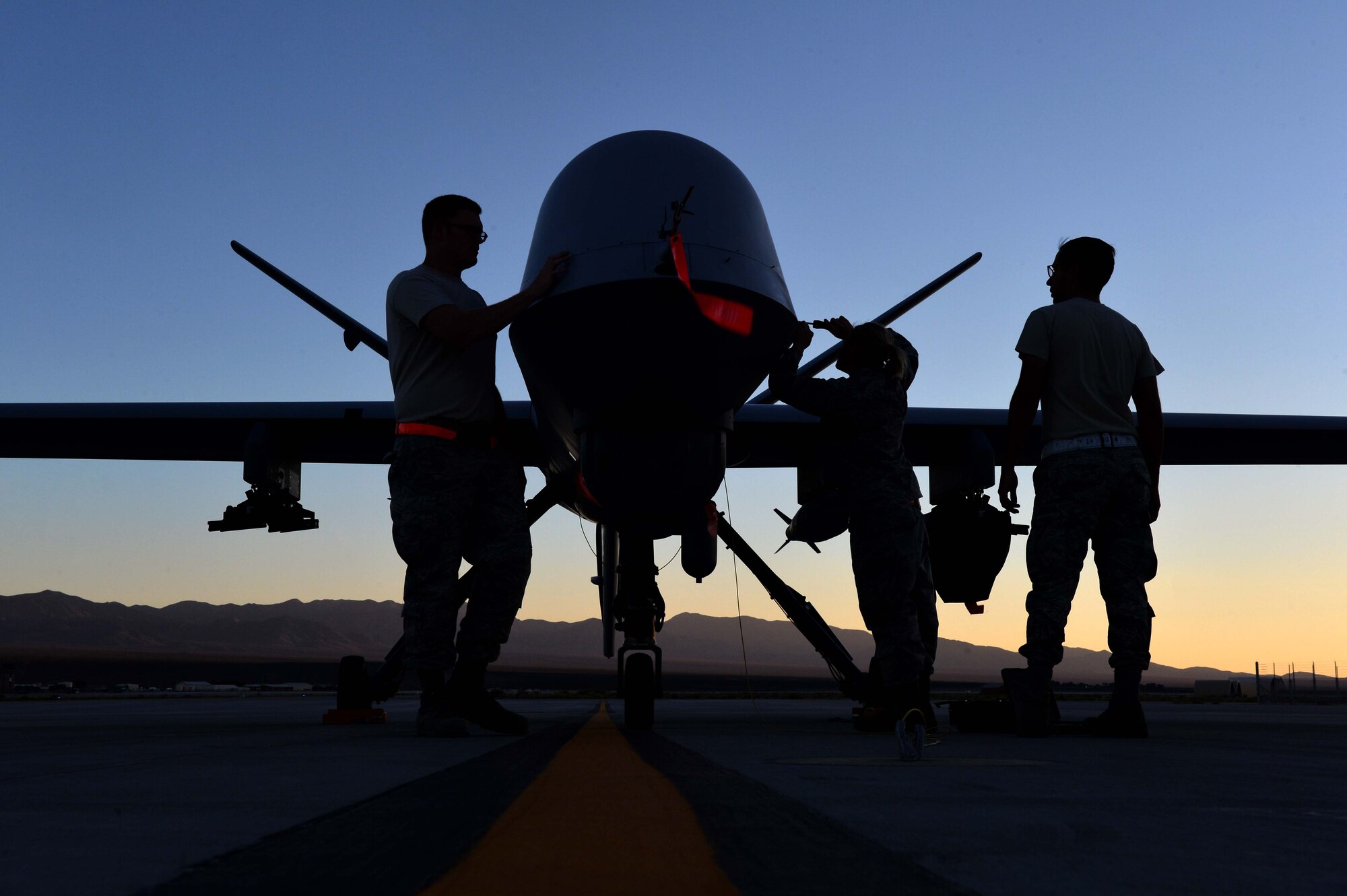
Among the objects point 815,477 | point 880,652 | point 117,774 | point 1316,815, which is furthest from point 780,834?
point 815,477

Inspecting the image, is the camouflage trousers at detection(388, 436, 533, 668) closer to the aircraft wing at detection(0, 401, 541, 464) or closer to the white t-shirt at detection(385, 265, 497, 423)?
the white t-shirt at detection(385, 265, 497, 423)

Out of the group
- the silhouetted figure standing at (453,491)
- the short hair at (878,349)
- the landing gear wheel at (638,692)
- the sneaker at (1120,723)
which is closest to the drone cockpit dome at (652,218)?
the silhouetted figure standing at (453,491)

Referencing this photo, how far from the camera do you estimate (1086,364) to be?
5848mm

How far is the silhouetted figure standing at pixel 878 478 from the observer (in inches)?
214

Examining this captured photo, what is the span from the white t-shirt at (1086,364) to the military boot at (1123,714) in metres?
1.28

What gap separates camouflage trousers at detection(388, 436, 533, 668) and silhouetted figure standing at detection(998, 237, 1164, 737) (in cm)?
263

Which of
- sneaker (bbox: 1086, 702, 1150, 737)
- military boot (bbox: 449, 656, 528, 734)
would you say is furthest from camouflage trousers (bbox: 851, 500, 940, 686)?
military boot (bbox: 449, 656, 528, 734)

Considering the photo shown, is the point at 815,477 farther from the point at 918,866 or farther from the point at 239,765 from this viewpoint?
the point at 918,866

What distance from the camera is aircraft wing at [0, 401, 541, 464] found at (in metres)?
11.1

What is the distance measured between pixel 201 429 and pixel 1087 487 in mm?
10887

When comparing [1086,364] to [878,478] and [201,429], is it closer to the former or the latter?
[878,478]

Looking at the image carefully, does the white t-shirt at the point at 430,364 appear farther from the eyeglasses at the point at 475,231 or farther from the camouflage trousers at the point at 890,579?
the camouflage trousers at the point at 890,579

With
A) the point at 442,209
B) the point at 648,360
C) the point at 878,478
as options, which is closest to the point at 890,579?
the point at 878,478

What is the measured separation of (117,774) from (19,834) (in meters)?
1.40
